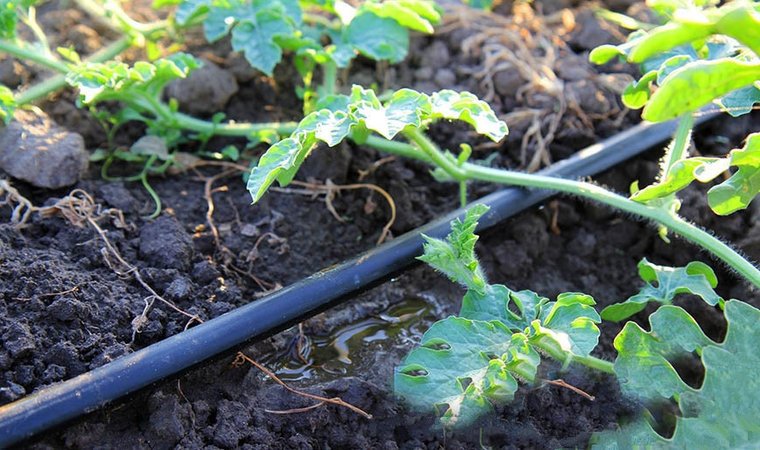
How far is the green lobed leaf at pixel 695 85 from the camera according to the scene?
1.72 meters

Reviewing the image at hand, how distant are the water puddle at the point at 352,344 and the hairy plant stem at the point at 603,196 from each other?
44cm

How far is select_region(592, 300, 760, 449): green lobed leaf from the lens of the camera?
1.94 metres

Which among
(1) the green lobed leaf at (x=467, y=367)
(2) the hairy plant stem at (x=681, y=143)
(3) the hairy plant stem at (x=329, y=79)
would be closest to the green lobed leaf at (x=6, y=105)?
(3) the hairy plant stem at (x=329, y=79)

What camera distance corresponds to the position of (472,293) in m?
2.18

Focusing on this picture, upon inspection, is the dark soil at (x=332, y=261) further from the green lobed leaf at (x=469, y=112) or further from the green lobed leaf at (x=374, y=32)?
the green lobed leaf at (x=469, y=112)

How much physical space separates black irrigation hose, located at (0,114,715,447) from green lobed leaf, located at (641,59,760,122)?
851 mm

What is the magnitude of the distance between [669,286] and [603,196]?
0.31 meters

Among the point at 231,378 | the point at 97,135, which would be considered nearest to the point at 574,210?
the point at 231,378

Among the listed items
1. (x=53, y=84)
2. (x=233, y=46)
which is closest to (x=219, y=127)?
(x=233, y=46)

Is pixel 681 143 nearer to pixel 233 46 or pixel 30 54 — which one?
pixel 233 46

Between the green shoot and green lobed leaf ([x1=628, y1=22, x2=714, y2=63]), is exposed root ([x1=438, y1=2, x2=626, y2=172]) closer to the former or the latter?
the green shoot

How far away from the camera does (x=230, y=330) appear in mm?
2098

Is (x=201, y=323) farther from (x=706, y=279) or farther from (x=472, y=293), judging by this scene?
(x=706, y=279)

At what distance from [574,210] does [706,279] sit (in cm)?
65
